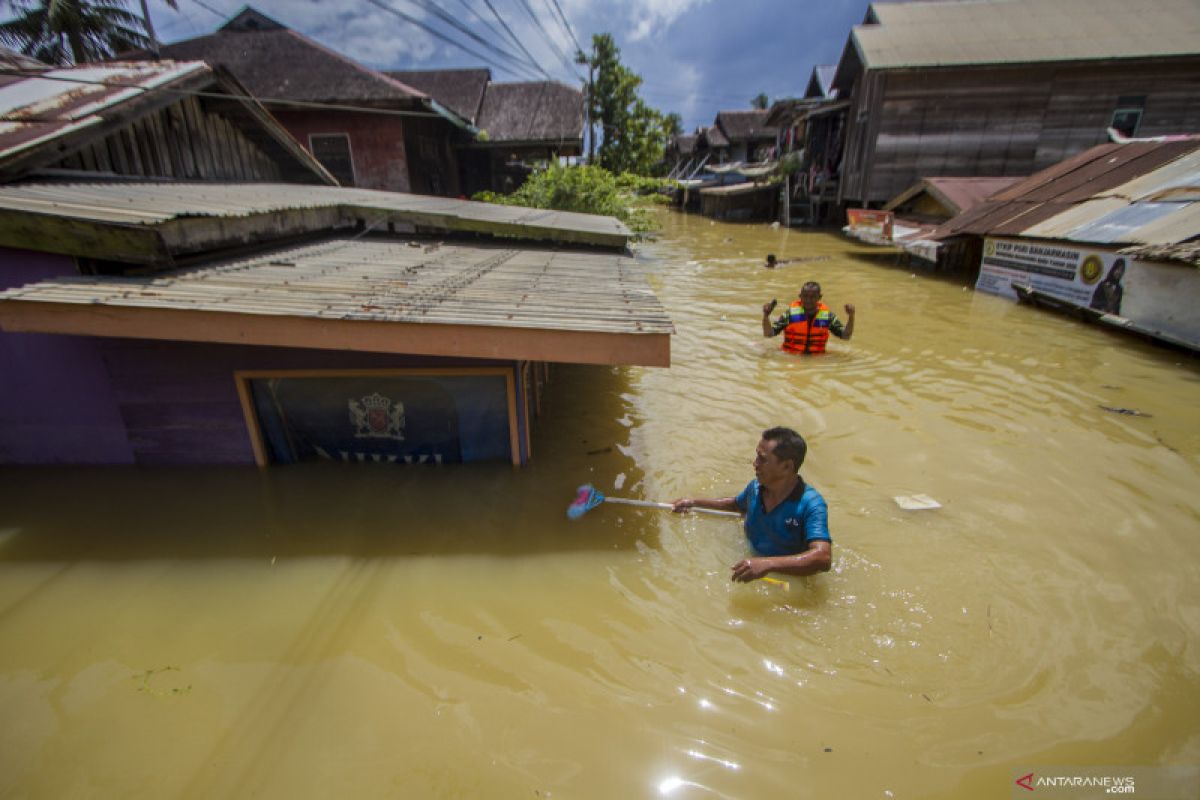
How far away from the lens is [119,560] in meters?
3.82

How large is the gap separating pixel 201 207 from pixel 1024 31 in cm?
2652

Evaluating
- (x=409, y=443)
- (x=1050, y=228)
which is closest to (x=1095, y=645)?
(x=409, y=443)

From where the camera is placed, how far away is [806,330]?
7.99 metres

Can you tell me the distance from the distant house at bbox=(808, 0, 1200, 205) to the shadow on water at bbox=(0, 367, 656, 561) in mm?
20901

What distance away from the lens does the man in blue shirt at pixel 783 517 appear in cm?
325

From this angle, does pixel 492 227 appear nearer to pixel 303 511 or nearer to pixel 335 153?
pixel 303 511

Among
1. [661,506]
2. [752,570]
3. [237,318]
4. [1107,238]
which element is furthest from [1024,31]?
[237,318]

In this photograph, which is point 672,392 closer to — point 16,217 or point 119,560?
point 119,560

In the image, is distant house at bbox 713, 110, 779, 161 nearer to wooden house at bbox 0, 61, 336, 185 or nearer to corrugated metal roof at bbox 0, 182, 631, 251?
corrugated metal roof at bbox 0, 182, 631, 251

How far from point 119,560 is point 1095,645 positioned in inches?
243

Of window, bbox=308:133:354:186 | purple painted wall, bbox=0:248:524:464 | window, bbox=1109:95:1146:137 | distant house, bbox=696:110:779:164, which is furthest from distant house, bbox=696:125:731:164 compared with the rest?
purple painted wall, bbox=0:248:524:464

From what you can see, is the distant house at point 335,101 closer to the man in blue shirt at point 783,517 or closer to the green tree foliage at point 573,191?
the green tree foliage at point 573,191

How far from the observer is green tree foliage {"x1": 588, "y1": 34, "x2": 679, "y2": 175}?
1062 inches

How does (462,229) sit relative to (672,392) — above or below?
above
